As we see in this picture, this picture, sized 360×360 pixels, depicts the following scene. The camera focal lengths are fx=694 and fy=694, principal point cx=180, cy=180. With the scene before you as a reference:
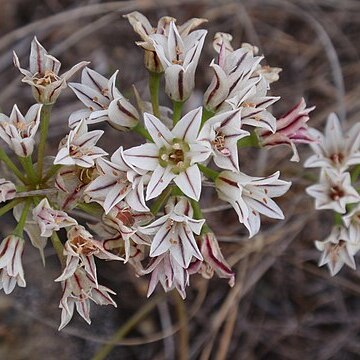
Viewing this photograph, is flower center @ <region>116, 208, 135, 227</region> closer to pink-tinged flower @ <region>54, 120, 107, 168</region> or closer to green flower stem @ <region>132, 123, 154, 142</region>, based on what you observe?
pink-tinged flower @ <region>54, 120, 107, 168</region>

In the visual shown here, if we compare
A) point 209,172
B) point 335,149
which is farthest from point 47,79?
point 335,149

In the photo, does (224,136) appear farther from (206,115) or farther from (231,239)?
(231,239)

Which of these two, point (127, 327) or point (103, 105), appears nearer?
point (103, 105)

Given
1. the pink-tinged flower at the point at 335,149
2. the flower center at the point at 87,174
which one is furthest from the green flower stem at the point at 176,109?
the pink-tinged flower at the point at 335,149

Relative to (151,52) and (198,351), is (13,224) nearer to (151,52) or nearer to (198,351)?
(198,351)

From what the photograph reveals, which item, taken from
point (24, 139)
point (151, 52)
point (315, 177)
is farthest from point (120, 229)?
point (315, 177)
